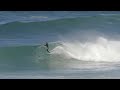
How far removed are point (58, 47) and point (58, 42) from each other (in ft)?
1.73

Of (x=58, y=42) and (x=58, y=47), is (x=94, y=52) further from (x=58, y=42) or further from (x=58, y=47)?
(x=58, y=42)

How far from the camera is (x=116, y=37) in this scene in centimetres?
1006

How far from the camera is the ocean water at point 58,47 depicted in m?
5.90

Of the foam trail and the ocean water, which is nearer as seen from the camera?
the ocean water

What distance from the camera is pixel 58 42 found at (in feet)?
27.6

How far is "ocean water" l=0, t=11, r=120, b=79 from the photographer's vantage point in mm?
5902

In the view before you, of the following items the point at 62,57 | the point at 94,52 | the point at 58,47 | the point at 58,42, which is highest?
the point at 58,42

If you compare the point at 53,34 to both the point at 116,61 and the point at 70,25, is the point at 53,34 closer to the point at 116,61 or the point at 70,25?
the point at 70,25

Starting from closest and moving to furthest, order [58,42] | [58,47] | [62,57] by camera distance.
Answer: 1. [62,57]
2. [58,47]
3. [58,42]

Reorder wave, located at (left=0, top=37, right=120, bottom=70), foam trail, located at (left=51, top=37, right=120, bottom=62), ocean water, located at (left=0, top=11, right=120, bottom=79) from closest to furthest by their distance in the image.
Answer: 1. ocean water, located at (left=0, top=11, right=120, bottom=79)
2. wave, located at (left=0, top=37, right=120, bottom=70)
3. foam trail, located at (left=51, top=37, right=120, bottom=62)

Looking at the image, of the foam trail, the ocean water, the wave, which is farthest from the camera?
the foam trail

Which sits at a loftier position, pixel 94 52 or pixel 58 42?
pixel 58 42

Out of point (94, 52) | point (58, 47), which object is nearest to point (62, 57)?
point (94, 52)
